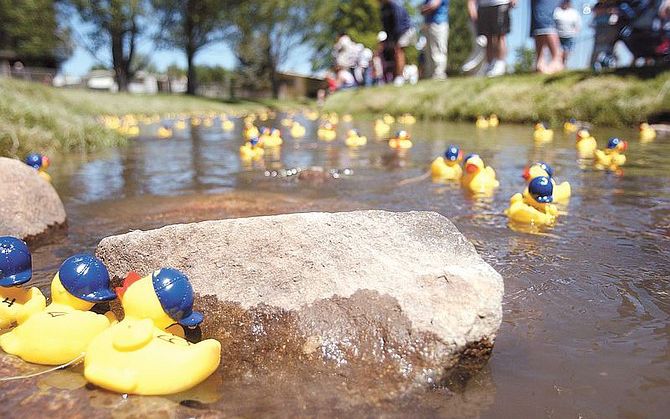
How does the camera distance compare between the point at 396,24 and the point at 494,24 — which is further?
the point at 396,24

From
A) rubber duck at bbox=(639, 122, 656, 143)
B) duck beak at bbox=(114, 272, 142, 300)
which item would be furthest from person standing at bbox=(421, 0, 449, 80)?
duck beak at bbox=(114, 272, 142, 300)

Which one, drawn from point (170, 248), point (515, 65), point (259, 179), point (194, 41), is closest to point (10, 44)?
point (194, 41)

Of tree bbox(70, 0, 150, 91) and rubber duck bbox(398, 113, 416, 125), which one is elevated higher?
tree bbox(70, 0, 150, 91)

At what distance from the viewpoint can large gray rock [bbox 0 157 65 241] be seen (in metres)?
3.70

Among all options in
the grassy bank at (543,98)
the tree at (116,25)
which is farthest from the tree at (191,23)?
the grassy bank at (543,98)

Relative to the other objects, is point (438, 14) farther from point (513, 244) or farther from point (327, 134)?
point (513, 244)

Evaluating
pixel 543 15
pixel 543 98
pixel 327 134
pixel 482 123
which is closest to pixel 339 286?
pixel 327 134

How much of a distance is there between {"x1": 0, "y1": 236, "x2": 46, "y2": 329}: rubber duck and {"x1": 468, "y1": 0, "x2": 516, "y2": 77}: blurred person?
1562 centimetres

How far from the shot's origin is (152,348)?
2.00m

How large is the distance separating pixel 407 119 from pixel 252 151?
25.9 ft

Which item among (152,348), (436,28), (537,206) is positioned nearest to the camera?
(152,348)

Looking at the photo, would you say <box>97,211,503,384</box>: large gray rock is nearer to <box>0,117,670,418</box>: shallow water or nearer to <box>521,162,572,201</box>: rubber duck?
<box>0,117,670,418</box>: shallow water

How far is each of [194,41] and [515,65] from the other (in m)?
20.6

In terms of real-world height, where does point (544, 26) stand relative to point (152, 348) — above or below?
above
